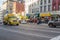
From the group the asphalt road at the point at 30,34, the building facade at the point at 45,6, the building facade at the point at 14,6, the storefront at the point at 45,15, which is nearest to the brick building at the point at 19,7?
the building facade at the point at 14,6

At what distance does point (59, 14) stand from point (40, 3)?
14483mm

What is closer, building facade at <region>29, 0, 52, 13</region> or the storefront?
the storefront

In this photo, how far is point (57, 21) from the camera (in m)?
34.0

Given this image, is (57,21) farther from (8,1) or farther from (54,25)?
(8,1)

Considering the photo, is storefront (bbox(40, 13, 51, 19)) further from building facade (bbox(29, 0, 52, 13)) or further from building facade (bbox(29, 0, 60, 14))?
building facade (bbox(29, 0, 52, 13))

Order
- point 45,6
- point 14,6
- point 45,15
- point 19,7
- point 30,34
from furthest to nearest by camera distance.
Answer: point 14,6
point 19,7
point 45,6
point 45,15
point 30,34

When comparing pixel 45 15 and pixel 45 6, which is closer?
pixel 45 15

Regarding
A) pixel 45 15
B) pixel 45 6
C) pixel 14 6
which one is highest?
pixel 14 6

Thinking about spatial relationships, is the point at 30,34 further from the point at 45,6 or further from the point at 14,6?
the point at 14,6

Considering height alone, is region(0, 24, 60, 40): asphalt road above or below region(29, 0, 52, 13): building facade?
below

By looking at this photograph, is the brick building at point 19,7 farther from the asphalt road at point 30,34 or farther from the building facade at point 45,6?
the asphalt road at point 30,34

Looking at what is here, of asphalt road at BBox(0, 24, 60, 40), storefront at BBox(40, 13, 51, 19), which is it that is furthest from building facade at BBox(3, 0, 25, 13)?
asphalt road at BBox(0, 24, 60, 40)

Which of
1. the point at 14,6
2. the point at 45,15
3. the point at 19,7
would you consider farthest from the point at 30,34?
the point at 14,6

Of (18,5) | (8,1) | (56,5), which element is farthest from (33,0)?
(8,1)
